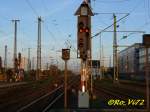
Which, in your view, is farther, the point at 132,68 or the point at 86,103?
the point at 132,68

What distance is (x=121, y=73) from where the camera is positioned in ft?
439

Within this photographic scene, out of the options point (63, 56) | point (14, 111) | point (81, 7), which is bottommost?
point (14, 111)

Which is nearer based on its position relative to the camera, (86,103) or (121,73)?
(86,103)

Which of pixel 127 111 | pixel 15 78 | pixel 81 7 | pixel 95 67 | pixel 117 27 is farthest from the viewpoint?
pixel 15 78

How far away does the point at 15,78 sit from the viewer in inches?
4604

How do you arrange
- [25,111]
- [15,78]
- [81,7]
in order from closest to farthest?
1. [81,7]
2. [25,111]
3. [15,78]

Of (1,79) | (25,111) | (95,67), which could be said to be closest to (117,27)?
(95,67)

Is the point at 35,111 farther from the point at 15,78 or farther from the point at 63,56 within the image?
the point at 15,78

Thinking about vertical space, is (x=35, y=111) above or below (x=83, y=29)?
below

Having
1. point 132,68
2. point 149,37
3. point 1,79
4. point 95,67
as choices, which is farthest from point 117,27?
point 1,79

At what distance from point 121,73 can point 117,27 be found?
215ft

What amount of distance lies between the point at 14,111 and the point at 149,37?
11.3 metres

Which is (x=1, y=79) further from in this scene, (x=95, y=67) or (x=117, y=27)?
(x=117, y=27)

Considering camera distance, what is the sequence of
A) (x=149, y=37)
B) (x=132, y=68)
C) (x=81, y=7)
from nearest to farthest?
1. (x=149, y=37)
2. (x=81, y=7)
3. (x=132, y=68)
